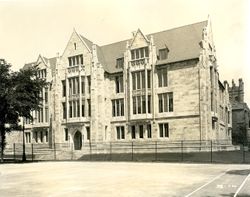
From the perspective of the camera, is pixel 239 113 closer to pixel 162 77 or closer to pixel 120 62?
pixel 120 62

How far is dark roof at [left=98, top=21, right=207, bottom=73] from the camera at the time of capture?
52.8m

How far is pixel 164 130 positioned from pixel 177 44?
12687 millimetres

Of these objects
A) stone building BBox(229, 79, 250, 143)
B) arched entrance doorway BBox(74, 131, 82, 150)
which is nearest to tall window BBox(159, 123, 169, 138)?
arched entrance doorway BBox(74, 131, 82, 150)

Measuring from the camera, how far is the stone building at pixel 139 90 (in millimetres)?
51188

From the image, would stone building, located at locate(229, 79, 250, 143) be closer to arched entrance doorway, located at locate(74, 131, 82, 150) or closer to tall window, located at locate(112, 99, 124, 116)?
tall window, located at locate(112, 99, 124, 116)

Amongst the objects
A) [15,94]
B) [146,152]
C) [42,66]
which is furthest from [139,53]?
[42,66]

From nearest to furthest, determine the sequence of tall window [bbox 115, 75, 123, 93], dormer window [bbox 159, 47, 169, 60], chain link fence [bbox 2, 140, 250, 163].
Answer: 1. chain link fence [bbox 2, 140, 250, 163]
2. dormer window [bbox 159, 47, 169, 60]
3. tall window [bbox 115, 75, 123, 93]

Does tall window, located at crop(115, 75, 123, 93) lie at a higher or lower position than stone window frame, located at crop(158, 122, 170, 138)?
higher

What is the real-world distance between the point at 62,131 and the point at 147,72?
16.8 meters

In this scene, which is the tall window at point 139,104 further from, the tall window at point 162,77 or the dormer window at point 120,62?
the dormer window at point 120,62

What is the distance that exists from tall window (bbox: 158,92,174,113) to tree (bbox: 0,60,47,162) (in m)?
17.4

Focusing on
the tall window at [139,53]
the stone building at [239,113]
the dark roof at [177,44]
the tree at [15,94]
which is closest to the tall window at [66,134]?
the dark roof at [177,44]

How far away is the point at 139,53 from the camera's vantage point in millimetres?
55750

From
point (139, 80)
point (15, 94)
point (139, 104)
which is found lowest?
point (139, 104)
